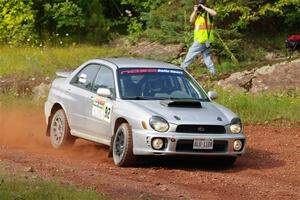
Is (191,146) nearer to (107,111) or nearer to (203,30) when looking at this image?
(107,111)

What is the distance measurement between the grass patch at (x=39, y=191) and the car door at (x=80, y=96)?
394 cm

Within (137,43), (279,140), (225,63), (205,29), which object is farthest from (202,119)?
(137,43)

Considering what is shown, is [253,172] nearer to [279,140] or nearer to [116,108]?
[116,108]

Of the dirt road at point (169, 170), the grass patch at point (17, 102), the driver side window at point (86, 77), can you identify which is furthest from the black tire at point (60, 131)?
the grass patch at point (17, 102)

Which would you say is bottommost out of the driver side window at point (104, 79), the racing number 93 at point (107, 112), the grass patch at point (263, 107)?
the grass patch at point (263, 107)

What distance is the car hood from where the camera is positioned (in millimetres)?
12547

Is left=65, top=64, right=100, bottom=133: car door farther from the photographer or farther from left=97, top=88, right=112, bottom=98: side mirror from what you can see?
the photographer

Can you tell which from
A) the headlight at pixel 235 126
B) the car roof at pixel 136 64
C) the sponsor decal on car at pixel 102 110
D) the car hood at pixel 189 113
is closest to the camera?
the car hood at pixel 189 113

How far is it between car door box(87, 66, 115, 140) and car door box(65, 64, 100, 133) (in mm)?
137

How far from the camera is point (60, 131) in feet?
48.3

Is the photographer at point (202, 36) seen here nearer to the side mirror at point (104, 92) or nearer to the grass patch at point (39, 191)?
the side mirror at point (104, 92)

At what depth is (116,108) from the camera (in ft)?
43.0

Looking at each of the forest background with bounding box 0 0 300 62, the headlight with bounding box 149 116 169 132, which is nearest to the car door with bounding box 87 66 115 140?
the headlight with bounding box 149 116 169 132

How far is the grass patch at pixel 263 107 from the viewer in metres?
18.0
